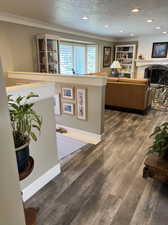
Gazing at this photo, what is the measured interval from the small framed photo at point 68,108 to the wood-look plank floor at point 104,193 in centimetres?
95

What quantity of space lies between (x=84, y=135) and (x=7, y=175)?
289cm

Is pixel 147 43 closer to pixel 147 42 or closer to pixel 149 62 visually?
pixel 147 42

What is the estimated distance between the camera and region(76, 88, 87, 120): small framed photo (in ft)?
10.6

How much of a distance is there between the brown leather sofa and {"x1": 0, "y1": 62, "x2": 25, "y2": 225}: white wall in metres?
4.12

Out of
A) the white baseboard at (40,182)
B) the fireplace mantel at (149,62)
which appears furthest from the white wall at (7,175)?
the fireplace mantel at (149,62)

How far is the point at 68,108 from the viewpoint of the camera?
11.8 ft

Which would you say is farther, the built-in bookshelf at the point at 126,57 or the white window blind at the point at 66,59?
the built-in bookshelf at the point at 126,57

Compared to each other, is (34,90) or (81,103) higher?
(34,90)

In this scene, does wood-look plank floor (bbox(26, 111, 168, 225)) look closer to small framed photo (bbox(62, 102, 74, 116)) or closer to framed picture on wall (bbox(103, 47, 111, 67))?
small framed photo (bbox(62, 102, 74, 116))

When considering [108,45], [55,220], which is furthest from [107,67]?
[55,220]

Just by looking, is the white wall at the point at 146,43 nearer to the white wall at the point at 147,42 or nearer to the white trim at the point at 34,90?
the white wall at the point at 147,42

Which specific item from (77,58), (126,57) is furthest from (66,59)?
(126,57)

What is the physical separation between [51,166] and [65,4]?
9.66ft

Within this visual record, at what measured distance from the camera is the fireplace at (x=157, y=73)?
8078 mm
